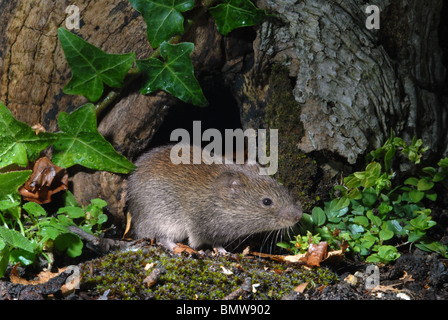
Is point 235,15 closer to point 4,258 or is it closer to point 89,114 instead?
point 89,114

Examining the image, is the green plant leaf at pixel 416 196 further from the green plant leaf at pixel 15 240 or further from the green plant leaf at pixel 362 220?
the green plant leaf at pixel 15 240

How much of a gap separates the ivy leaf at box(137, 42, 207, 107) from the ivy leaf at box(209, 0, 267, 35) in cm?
42

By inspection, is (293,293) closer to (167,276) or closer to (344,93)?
(167,276)

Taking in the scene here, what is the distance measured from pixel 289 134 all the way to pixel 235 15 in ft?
4.09

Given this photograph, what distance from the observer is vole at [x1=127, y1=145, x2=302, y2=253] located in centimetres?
481

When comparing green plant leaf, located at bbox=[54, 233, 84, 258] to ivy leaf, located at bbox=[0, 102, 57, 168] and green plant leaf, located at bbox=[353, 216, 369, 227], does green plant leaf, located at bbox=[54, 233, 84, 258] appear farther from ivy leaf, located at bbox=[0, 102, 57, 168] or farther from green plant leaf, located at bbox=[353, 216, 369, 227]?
green plant leaf, located at bbox=[353, 216, 369, 227]

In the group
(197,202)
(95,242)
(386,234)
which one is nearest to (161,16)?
(197,202)

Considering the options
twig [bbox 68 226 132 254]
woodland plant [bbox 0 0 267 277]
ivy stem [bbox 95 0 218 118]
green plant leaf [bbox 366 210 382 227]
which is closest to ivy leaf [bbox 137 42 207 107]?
woodland plant [bbox 0 0 267 277]

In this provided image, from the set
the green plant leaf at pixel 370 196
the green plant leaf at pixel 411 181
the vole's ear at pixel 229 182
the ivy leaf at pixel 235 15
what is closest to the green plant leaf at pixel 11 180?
the vole's ear at pixel 229 182

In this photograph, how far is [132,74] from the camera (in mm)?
4484

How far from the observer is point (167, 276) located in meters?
3.77

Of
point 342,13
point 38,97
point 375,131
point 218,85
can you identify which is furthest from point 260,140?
point 38,97
